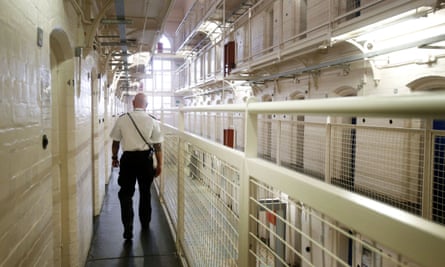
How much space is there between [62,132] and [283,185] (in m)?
2.36

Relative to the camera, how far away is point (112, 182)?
297 inches

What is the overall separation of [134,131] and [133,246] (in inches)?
47.2

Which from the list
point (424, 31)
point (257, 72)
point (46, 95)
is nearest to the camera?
point (46, 95)

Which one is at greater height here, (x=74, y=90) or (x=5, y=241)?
(x=74, y=90)

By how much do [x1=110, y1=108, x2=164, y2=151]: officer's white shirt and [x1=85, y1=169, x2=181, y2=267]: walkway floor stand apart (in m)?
0.98

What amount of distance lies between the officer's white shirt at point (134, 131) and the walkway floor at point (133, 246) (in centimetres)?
98

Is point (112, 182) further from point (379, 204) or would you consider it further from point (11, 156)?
point (379, 204)

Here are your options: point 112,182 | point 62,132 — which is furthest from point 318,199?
point 112,182

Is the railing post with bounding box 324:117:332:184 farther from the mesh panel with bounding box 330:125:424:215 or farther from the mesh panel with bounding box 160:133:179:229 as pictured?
the mesh panel with bounding box 160:133:179:229

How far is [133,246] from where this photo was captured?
11.9ft

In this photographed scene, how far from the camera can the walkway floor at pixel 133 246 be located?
327 cm

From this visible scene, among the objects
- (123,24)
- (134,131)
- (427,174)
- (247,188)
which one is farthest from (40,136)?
(427,174)

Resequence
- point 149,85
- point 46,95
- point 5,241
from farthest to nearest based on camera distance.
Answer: point 149,85 < point 46,95 < point 5,241

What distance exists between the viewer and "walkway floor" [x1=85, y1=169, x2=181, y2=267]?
3.27m
